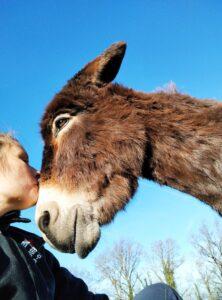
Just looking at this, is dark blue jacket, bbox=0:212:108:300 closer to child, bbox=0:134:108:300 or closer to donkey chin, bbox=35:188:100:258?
child, bbox=0:134:108:300

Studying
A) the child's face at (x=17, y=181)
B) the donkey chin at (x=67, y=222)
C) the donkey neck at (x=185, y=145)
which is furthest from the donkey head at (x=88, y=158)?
the child's face at (x=17, y=181)

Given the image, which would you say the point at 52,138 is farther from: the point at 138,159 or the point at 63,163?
the point at 138,159

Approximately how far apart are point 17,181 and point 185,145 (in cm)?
160

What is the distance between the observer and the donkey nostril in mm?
3207

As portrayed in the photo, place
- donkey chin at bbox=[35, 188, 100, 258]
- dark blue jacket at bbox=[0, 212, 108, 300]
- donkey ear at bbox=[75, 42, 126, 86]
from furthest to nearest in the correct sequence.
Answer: donkey ear at bbox=[75, 42, 126, 86], donkey chin at bbox=[35, 188, 100, 258], dark blue jacket at bbox=[0, 212, 108, 300]

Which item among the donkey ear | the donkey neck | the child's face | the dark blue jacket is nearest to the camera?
the dark blue jacket

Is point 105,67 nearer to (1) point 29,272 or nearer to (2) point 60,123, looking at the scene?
(2) point 60,123

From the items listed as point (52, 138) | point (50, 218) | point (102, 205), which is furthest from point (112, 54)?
point (50, 218)

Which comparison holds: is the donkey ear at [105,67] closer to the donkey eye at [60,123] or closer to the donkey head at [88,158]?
the donkey head at [88,158]

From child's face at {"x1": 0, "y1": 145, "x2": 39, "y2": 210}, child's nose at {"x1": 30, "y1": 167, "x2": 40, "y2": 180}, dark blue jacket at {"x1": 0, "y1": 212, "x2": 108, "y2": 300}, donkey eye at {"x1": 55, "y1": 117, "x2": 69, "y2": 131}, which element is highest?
donkey eye at {"x1": 55, "y1": 117, "x2": 69, "y2": 131}

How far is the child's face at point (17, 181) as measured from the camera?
2715 millimetres

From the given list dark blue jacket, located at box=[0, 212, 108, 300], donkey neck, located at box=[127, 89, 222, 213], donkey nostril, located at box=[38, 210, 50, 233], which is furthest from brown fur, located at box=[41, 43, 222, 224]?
dark blue jacket, located at box=[0, 212, 108, 300]

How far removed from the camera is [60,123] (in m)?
3.80

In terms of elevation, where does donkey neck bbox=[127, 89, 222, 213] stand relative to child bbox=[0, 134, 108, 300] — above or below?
above
